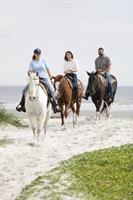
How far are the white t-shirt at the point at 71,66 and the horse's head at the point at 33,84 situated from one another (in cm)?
500

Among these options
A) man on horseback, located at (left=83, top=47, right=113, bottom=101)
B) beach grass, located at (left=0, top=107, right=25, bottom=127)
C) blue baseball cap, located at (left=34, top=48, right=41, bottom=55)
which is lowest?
beach grass, located at (left=0, top=107, right=25, bottom=127)

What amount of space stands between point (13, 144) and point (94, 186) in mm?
4073

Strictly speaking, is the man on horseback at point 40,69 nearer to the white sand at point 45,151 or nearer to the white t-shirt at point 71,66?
the white sand at point 45,151

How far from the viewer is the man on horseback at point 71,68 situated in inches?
816

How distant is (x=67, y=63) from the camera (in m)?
21.0

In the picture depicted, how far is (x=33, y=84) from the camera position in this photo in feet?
52.0

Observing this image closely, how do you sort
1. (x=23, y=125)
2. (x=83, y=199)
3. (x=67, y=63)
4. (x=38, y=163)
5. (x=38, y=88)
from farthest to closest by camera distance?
(x=23, y=125)
(x=67, y=63)
(x=38, y=88)
(x=38, y=163)
(x=83, y=199)

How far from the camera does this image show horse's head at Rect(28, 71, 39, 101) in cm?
1582

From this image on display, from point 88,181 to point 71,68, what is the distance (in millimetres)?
10076

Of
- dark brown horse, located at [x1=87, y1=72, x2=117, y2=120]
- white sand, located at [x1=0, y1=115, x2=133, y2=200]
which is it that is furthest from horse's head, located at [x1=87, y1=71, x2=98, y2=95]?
white sand, located at [x1=0, y1=115, x2=133, y2=200]

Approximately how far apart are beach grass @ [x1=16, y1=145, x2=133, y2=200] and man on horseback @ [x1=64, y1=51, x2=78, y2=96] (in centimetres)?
838

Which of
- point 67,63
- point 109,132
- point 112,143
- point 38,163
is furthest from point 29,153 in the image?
point 67,63

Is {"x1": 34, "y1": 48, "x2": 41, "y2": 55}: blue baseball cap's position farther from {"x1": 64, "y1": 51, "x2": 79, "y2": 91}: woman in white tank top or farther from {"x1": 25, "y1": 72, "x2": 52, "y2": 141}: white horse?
{"x1": 64, "y1": 51, "x2": 79, "y2": 91}: woman in white tank top

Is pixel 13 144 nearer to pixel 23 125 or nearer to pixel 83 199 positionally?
Result: pixel 83 199
